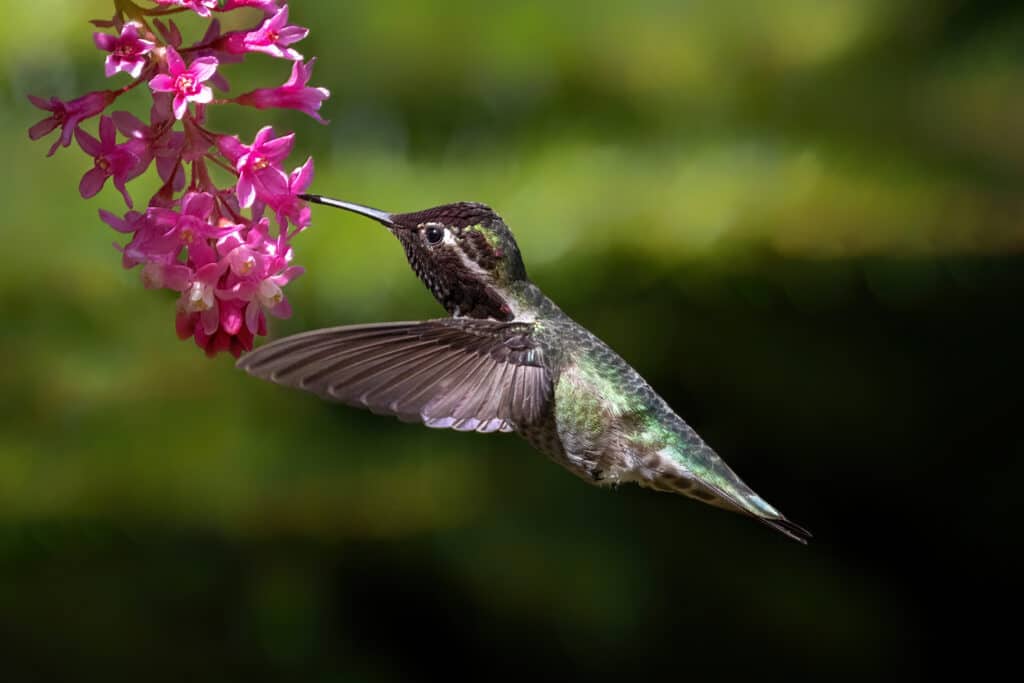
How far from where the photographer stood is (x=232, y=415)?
13.3 ft

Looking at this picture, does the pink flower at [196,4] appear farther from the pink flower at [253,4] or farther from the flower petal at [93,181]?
the flower petal at [93,181]

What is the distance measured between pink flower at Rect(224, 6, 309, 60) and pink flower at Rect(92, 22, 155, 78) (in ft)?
0.35

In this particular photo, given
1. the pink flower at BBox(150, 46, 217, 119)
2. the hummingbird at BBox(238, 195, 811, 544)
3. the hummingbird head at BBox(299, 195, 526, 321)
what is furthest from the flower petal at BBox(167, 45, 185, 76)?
the hummingbird head at BBox(299, 195, 526, 321)

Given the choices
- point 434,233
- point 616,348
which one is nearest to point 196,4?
point 434,233

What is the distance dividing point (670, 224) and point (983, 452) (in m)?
1.30

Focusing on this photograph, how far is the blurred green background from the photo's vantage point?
3939mm

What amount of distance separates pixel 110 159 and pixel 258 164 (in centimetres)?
15

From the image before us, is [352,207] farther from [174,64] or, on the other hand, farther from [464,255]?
[174,64]

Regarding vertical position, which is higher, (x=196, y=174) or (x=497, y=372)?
(x=196, y=174)

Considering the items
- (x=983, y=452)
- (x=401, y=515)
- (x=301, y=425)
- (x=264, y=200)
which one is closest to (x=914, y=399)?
(x=983, y=452)

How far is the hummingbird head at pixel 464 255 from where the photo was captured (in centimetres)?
170

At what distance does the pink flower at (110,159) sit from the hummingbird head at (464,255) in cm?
33

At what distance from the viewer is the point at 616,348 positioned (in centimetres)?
401

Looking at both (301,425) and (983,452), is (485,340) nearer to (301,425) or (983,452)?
(301,425)
